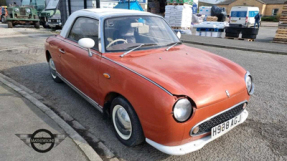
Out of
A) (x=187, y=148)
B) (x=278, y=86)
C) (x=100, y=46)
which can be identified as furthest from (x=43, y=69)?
(x=278, y=86)

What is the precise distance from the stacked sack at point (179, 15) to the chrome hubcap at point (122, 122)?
1377 cm

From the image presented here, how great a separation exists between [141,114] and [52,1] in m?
20.4

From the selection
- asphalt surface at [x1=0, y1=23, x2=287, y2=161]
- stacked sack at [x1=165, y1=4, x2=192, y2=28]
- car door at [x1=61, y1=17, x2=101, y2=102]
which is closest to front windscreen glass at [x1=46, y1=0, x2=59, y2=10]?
stacked sack at [x1=165, y1=4, x2=192, y2=28]

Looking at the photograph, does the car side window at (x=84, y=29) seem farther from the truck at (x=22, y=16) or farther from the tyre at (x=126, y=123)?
the truck at (x=22, y=16)

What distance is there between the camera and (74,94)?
4527 mm

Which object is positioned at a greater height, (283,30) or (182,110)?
(283,30)

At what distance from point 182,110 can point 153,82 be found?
42 centimetres

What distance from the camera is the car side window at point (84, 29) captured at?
342 cm

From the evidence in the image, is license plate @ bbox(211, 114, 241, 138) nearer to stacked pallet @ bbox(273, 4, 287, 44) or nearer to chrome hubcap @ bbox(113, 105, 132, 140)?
chrome hubcap @ bbox(113, 105, 132, 140)

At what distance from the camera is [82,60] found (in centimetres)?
339

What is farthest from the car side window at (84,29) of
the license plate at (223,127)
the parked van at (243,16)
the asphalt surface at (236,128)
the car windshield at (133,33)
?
the parked van at (243,16)

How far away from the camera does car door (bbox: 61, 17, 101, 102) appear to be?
10.4 ft

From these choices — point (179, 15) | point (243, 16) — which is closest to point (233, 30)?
point (179, 15)

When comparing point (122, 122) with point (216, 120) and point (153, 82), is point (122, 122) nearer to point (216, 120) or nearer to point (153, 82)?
point (153, 82)
